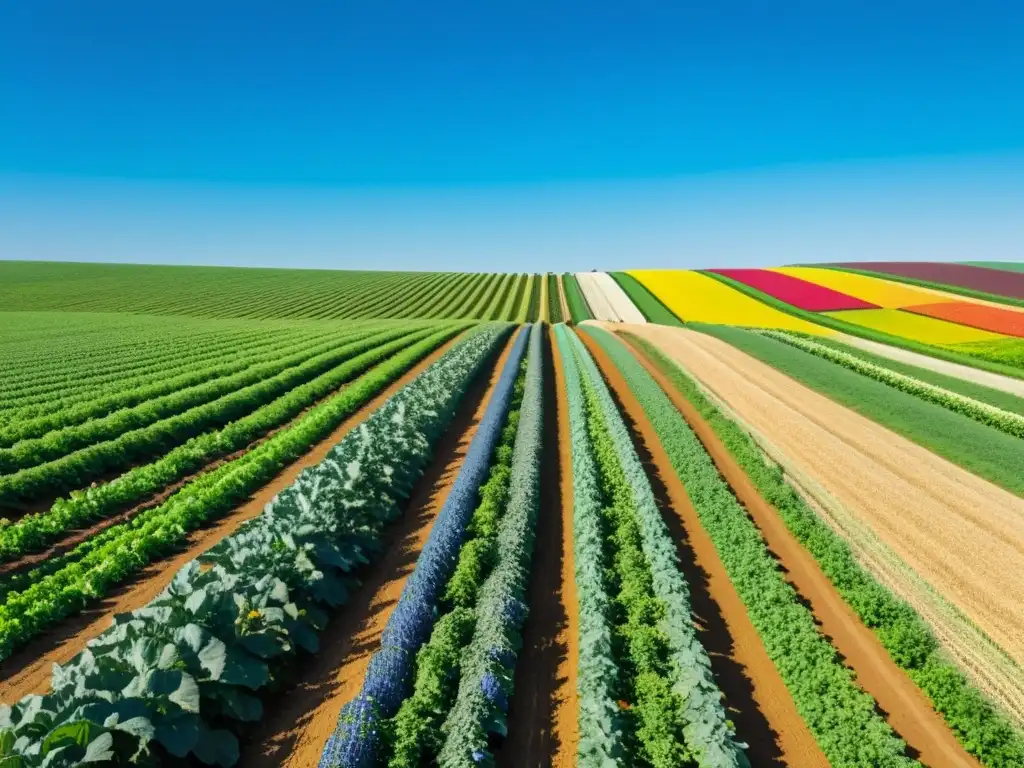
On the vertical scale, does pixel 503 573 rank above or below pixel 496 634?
above

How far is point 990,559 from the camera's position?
12562mm

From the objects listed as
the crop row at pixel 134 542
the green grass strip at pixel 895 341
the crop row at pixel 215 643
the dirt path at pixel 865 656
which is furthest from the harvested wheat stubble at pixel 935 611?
the green grass strip at pixel 895 341

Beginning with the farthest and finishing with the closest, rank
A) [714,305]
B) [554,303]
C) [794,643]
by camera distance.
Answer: [554,303] < [714,305] < [794,643]

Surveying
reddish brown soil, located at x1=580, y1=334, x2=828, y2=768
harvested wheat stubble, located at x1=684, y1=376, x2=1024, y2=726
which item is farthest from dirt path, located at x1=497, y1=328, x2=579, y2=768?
harvested wheat stubble, located at x1=684, y1=376, x2=1024, y2=726

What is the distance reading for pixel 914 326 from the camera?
174 feet

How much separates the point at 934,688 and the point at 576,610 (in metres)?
5.97

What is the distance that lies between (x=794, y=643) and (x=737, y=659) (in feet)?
3.40

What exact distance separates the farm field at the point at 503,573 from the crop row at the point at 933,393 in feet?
0.58

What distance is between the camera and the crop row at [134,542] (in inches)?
368

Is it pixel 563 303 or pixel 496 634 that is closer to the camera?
pixel 496 634

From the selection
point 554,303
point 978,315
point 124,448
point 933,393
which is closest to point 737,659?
point 124,448

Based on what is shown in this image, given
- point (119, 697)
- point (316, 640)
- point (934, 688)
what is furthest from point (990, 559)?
point (119, 697)

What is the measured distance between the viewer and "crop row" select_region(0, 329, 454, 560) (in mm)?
11922

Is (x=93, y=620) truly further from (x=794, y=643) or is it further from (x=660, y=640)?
(x=794, y=643)
